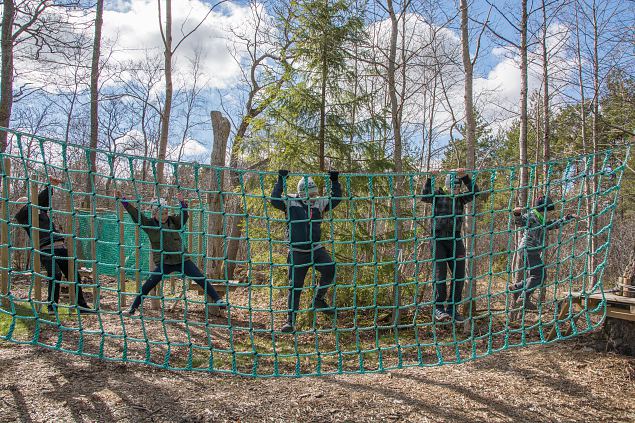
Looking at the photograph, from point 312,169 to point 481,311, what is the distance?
2.74 meters

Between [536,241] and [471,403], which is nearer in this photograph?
[471,403]

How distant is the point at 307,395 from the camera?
3439mm

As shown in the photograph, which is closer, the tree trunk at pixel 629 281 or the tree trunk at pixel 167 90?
the tree trunk at pixel 629 281

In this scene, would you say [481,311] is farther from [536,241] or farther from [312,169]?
[312,169]

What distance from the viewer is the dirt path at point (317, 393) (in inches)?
121

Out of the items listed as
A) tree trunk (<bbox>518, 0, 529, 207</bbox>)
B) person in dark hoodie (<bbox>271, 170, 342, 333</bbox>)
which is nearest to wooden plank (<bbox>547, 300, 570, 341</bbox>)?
tree trunk (<bbox>518, 0, 529, 207</bbox>)

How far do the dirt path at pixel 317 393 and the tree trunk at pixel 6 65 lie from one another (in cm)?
348

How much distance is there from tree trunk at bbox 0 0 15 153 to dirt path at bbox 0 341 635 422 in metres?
3.48

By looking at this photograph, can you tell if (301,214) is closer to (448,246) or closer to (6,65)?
(448,246)

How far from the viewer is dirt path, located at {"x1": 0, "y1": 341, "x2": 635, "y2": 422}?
3.06 metres

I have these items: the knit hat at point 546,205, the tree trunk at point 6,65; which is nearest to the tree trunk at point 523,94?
the knit hat at point 546,205

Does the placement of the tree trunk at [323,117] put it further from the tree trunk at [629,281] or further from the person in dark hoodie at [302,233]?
the tree trunk at [629,281]

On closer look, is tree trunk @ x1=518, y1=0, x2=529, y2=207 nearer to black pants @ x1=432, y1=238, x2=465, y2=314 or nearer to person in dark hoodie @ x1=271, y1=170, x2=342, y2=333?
black pants @ x1=432, y1=238, x2=465, y2=314

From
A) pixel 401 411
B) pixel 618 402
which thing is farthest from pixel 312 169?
pixel 618 402
